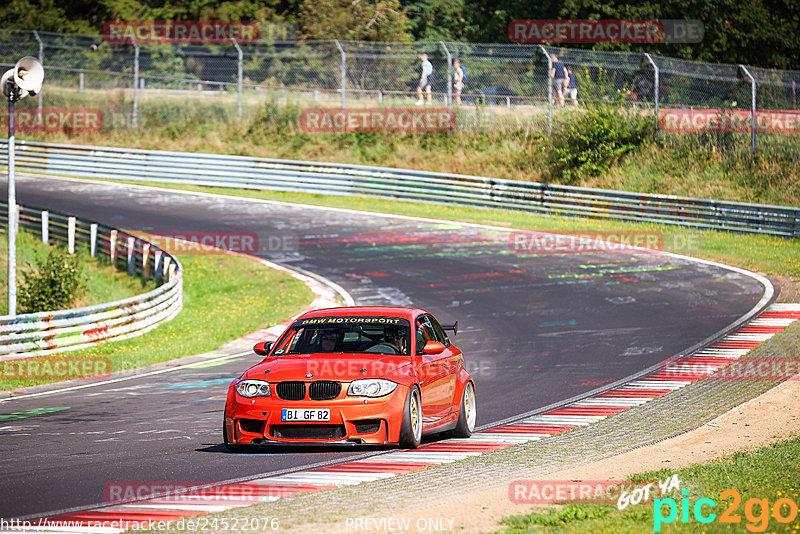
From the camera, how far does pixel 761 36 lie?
154 feet

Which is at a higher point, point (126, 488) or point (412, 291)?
point (126, 488)

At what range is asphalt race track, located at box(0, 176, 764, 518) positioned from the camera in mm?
9953

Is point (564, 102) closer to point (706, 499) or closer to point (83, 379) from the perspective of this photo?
point (83, 379)

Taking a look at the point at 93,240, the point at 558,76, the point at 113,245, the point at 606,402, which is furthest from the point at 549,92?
the point at 606,402

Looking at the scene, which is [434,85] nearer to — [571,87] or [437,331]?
[571,87]

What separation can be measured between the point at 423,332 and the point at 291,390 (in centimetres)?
199

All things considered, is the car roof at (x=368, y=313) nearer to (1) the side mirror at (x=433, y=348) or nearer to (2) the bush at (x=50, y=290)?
(1) the side mirror at (x=433, y=348)

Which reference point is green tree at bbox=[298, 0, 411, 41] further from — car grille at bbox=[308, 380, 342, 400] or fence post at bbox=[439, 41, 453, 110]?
car grille at bbox=[308, 380, 342, 400]

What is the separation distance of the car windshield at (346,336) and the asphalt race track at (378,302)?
112cm

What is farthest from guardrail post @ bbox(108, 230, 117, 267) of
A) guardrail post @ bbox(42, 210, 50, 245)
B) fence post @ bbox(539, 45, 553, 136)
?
fence post @ bbox(539, 45, 553, 136)

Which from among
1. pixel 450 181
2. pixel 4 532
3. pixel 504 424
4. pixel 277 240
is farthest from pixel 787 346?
pixel 450 181

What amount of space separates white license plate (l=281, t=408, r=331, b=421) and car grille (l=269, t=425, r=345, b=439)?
75mm

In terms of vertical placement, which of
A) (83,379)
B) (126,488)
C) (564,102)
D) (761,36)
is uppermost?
(761,36)

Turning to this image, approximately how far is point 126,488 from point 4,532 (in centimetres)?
163
